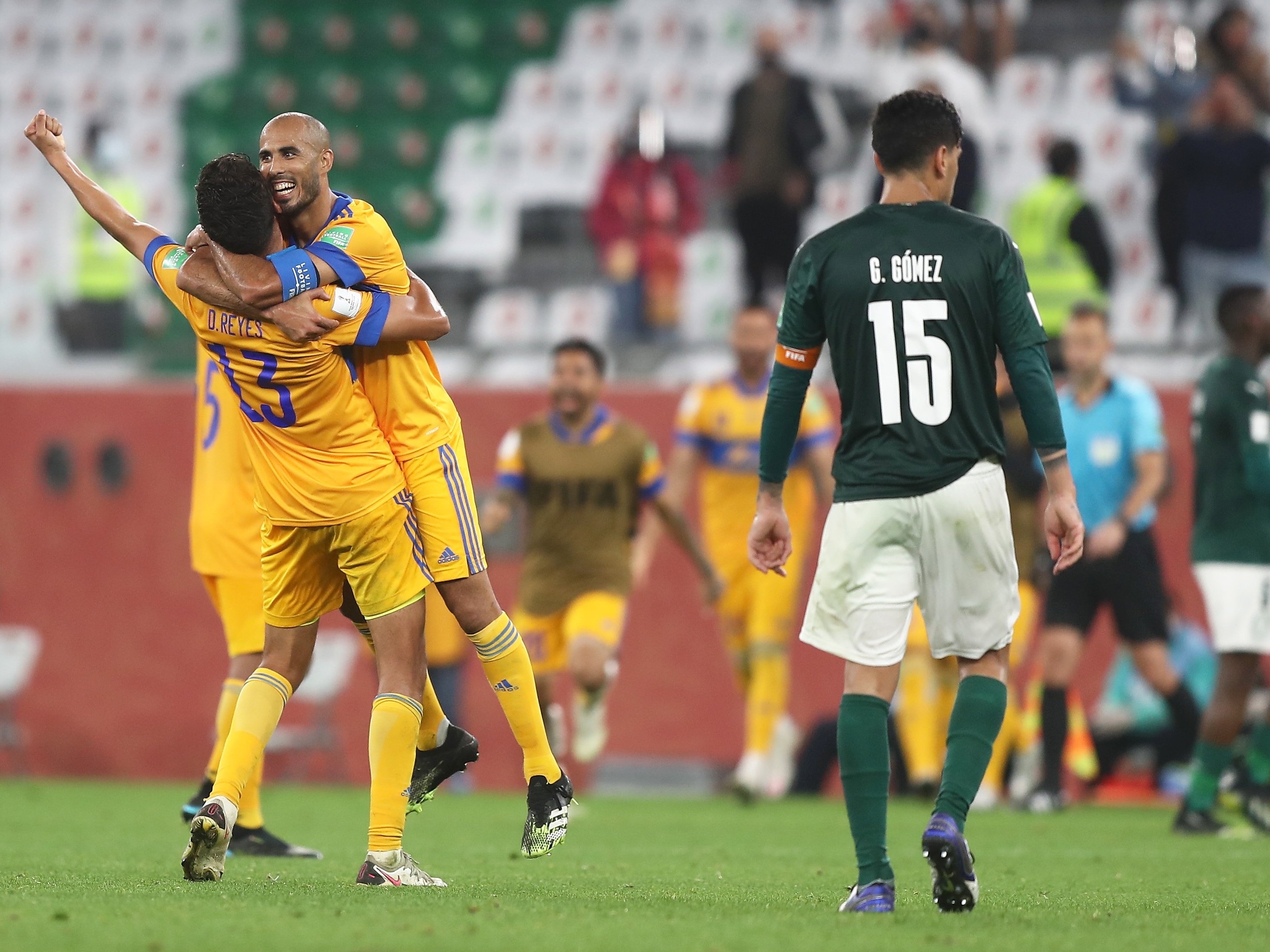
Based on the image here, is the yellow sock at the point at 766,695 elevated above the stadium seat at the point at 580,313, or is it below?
below

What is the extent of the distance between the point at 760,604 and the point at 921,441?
19.1 feet

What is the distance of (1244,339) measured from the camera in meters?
8.10

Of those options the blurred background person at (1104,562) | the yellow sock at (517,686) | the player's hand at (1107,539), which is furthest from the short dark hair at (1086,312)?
the yellow sock at (517,686)

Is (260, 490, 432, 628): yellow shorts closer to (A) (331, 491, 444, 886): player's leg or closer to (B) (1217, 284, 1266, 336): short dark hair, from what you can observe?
(A) (331, 491, 444, 886): player's leg

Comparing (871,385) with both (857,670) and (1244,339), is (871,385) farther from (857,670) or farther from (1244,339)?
(1244,339)

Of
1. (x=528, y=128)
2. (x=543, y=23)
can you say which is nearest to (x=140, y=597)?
(x=528, y=128)

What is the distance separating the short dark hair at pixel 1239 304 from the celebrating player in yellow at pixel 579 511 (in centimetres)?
307

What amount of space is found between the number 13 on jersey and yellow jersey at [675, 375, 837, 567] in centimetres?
591

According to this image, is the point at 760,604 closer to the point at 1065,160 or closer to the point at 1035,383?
the point at 1065,160

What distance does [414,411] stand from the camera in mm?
5539

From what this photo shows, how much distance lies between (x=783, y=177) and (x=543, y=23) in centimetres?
492

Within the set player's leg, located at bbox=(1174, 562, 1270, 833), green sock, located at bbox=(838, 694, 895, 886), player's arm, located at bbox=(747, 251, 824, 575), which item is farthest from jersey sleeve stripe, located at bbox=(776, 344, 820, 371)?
player's leg, located at bbox=(1174, 562, 1270, 833)

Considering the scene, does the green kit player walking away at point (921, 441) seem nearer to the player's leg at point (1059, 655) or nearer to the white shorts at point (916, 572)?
the white shorts at point (916, 572)

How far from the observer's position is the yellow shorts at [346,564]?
5.34 m
